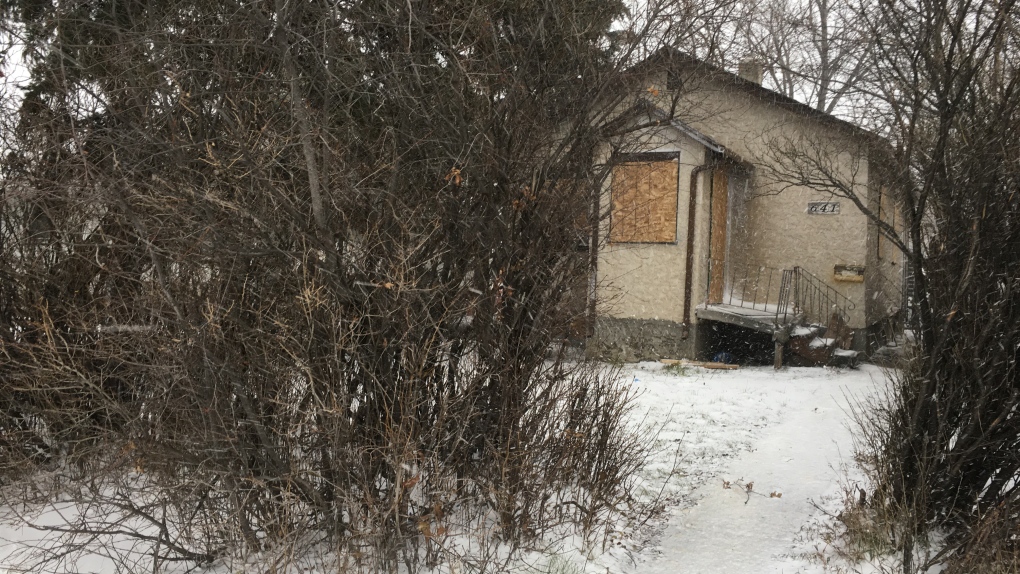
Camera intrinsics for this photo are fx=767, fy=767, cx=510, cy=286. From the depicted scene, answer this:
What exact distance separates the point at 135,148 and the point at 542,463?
3792mm

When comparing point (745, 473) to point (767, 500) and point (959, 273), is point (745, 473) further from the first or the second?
point (959, 273)

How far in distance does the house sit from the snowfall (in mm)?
2511

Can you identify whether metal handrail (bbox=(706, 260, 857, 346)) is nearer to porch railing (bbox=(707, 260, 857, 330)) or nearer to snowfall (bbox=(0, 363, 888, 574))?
porch railing (bbox=(707, 260, 857, 330))

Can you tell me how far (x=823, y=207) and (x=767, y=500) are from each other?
9.68 m

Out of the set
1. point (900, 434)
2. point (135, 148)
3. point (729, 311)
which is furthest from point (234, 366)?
point (729, 311)

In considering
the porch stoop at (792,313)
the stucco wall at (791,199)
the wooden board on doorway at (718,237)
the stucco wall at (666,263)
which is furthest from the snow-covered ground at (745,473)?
the stucco wall at (791,199)

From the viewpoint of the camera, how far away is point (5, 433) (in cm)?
684

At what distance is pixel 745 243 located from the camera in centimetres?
1605

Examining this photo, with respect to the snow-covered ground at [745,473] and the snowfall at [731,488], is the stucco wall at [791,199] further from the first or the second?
the snowfall at [731,488]

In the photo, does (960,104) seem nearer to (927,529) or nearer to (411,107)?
(927,529)

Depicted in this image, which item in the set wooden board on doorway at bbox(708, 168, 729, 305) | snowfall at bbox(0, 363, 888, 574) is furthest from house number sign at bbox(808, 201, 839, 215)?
snowfall at bbox(0, 363, 888, 574)

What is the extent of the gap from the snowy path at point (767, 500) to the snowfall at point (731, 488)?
0.04ft

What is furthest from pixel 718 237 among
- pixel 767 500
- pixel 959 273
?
pixel 959 273

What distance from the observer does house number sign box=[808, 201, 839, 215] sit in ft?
49.7
